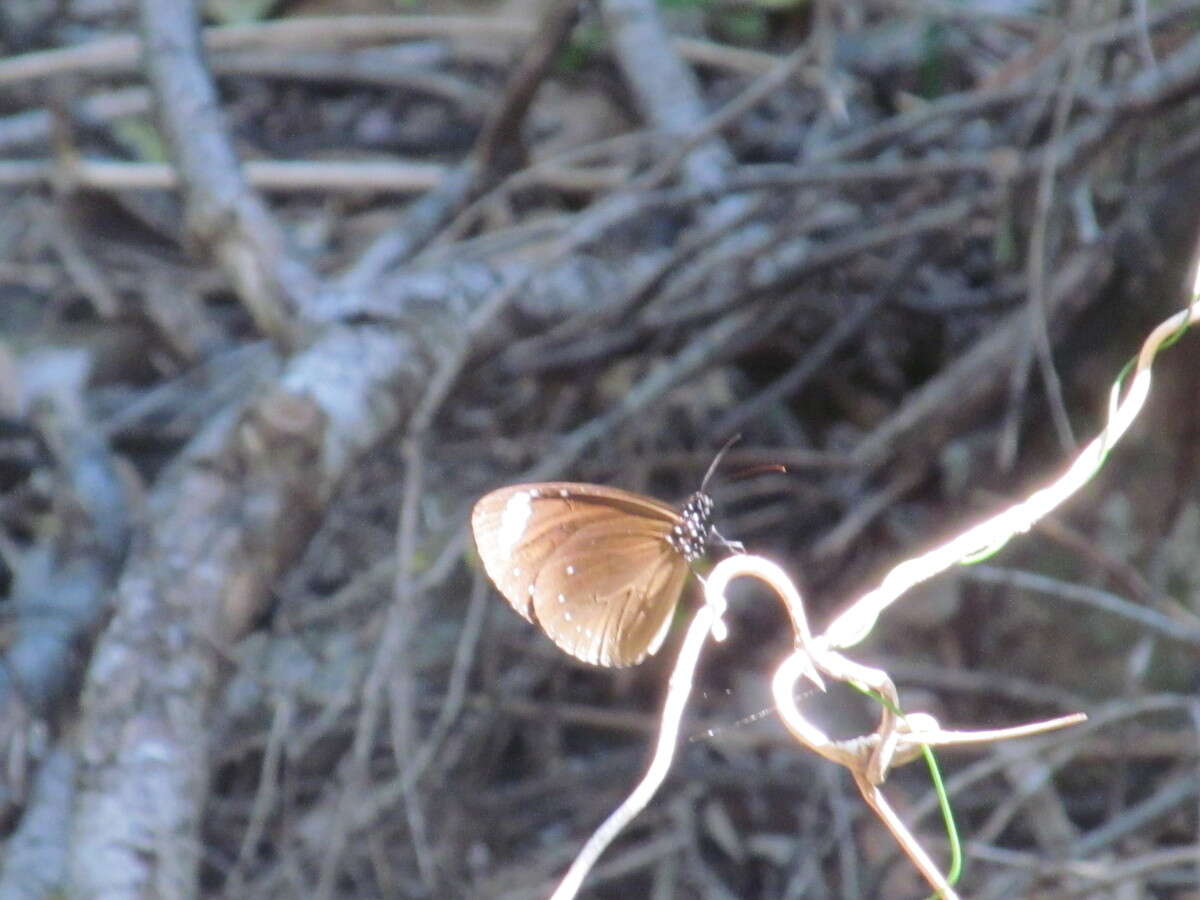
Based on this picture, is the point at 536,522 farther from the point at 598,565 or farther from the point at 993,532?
the point at 993,532

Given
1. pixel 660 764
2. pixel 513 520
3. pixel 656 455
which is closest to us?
pixel 660 764

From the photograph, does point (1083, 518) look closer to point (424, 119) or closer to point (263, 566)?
point (263, 566)

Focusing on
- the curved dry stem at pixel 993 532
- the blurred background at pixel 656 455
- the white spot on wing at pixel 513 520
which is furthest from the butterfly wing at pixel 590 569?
the blurred background at pixel 656 455

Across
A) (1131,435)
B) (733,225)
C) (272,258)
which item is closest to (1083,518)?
(1131,435)

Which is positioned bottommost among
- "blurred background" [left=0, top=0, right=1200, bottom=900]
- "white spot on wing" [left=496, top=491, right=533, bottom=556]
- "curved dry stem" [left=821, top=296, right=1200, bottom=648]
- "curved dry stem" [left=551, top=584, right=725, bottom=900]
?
"curved dry stem" [left=551, top=584, right=725, bottom=900]

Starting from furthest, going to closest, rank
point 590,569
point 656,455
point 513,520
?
point 656,455, point 590,569, point 513,520

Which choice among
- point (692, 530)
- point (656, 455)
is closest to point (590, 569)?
point (692, 530)

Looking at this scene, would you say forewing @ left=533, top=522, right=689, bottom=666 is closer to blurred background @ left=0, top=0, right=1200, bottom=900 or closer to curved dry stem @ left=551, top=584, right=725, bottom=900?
curved dry stem @ left=551, top=584, right=725, bottom=900

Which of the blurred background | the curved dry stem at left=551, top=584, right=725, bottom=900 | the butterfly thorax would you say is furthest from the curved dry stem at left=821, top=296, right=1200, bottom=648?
the blurred background
